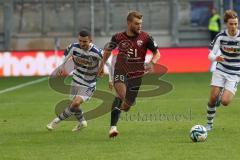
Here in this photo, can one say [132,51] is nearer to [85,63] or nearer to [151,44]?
[151,44]

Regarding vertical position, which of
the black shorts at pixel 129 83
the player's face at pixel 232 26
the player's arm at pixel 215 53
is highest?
the player's face at pixel 232 26

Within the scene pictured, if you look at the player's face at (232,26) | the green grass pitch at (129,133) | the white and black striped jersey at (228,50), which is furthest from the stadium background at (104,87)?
the player's face at (232,26)

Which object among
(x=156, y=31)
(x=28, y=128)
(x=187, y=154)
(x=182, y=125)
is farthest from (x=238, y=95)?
(x=156, y=31)

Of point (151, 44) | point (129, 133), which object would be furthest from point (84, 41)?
point (129, 133)

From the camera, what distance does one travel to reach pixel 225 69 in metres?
12.5

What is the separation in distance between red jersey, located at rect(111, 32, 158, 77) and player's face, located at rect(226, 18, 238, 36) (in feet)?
4.34

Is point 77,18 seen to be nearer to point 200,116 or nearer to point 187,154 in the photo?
point 200,116

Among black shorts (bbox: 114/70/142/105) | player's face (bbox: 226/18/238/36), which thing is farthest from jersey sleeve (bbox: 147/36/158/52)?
player's face (bbox: 226/18/238/36)

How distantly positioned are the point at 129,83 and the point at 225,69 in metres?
1.76

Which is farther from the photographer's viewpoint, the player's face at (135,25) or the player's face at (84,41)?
the player's face at (84,41)

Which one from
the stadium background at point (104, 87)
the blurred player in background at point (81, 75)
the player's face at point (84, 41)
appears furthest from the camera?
the blurred player in background at point (81, 75)

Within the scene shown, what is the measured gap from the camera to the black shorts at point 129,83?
473 inches

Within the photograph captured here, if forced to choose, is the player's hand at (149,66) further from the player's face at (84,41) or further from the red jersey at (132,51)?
the player's face at (84,41)

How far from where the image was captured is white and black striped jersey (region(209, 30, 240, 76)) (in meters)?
12.3
